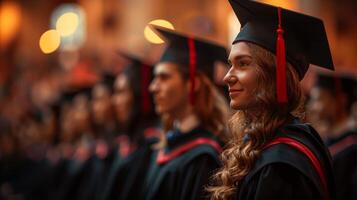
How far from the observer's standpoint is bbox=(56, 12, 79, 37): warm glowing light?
72.9ft

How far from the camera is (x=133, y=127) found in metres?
5.50

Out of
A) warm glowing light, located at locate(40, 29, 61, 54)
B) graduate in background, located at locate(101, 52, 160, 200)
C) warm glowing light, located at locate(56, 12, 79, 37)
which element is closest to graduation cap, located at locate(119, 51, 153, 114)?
graduate in background, located at locate(101, 52, 160, 200)

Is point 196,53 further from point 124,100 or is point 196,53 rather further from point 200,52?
point 124,100

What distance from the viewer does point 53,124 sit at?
9797 mm

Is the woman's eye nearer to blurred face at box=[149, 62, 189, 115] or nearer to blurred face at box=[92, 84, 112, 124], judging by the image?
blurred face at box=[149, 62, 189, 115]

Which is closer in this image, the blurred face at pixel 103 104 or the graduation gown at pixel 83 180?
the graduation gown at pixel 83 180

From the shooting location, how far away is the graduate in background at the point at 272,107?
90.3 inches

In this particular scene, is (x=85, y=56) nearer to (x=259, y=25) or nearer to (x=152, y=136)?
(x=152, y=136)

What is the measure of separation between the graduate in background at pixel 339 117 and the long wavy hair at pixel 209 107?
5.44ft

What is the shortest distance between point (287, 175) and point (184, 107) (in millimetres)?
1808

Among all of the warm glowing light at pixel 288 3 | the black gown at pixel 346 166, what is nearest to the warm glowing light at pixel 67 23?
the warm glowing light at pixel 288 3

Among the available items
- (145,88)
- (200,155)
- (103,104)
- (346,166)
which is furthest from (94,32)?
(200,155)

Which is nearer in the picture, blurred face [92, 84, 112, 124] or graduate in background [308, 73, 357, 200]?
graduate in background [308, 73, 357, 200]

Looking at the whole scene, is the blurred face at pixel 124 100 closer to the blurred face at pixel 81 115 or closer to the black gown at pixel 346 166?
the blurred face at pixel 81 115
